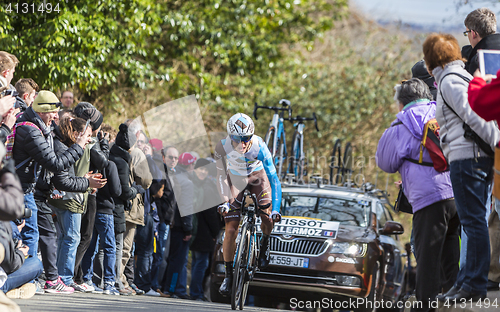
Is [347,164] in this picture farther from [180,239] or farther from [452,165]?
[452,165]

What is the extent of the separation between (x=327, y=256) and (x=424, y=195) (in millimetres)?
3367

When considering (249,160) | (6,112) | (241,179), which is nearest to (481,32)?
(249,160)

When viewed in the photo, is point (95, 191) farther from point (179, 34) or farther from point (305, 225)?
point (179, 34)

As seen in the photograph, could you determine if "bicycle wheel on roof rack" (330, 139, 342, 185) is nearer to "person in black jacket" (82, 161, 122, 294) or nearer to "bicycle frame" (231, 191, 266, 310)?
"bicycle frame" (231, 191, 266, 310)

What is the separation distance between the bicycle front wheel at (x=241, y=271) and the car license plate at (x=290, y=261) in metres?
1.24

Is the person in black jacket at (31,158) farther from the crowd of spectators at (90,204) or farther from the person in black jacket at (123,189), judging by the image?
the person in black jacket at (123,189)

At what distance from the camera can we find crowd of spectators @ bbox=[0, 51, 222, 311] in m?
5.93

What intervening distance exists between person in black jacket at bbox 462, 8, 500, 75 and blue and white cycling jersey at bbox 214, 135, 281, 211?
120 inches

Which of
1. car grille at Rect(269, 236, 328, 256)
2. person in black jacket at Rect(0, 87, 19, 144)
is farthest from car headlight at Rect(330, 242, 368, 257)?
person in black jacket at Rect(0, 87, 19, 144)

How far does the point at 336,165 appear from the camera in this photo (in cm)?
1466

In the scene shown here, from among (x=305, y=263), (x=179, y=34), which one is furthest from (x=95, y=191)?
(x=179, y=34)

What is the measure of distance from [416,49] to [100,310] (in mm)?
22758

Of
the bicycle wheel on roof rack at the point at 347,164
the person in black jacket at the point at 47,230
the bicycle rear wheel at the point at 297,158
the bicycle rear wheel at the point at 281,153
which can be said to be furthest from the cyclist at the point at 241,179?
the bicycle wheel on roof rack at the point at 347,164

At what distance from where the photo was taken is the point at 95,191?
8.23 metres
